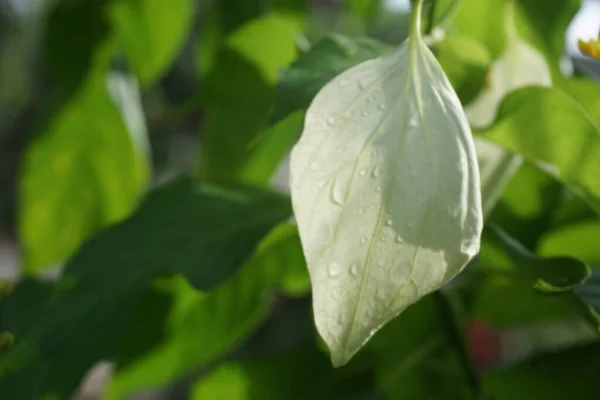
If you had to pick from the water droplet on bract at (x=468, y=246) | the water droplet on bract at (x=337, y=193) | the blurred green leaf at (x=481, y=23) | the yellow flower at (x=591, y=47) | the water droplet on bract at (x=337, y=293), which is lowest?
the blurred green leaf at (x=481, y=23)

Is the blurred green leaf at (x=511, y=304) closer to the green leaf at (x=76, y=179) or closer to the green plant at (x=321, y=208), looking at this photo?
the green plant at (x=321, y=208)

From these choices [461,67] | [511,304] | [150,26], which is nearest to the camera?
A: [461,67]

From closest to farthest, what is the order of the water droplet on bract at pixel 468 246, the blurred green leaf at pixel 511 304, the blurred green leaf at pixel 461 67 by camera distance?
the water droplet on bract at pixel 468 246
the blurred green leaf at pixel 461 67
the blurred green leaf at pixel 511 304

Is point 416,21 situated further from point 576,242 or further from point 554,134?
point 576,242

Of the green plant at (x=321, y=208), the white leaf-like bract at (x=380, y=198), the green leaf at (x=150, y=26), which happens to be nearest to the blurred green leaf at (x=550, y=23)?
the green plant at (x=321, y=208)

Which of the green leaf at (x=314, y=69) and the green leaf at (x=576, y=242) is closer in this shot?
the green leaf at (x=314, y=69)

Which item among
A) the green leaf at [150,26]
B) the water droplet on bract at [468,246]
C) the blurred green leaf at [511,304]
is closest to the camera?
the water droplet on bract at [468,246]

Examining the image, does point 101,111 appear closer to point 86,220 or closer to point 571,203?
point 86,220

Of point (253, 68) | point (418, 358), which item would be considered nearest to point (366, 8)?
point (253, 68)
